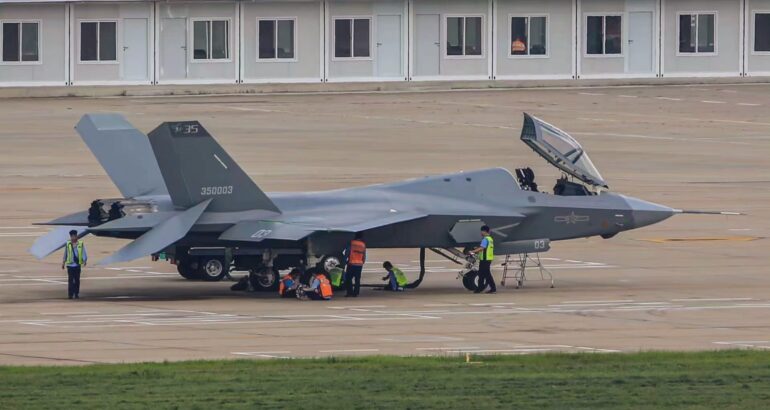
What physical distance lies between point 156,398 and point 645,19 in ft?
247

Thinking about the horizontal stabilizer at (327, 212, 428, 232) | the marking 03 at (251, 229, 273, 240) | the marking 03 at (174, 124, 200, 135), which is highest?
→ the marking 03 at (174, 124, 200, 135)

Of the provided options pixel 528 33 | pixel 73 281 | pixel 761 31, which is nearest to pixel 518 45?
pixel 528 33

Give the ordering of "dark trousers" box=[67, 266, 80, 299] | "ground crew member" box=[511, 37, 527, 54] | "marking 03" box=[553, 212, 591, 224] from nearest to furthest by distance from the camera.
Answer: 1. "dark trousers" box=[67, 266, 80, 299]
2. "marking 03" box=[553, 212, 591, 224]
3. "ground crew member" box=[511, 37, 527, 54]

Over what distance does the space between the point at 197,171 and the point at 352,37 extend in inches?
2264

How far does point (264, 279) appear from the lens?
38.3 meters

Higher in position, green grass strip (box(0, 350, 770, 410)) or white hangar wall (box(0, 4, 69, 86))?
white hangar wall (box(0, 4, 69, 86))

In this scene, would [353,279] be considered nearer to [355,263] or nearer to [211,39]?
[355,263]

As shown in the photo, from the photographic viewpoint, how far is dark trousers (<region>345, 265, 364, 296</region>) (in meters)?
37.1

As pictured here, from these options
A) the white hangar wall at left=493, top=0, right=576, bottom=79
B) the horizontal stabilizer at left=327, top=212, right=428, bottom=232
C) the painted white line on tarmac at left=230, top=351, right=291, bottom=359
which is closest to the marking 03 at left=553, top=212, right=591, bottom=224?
the horizontal stabilizer at left=327, top=212, right=428, bottom=232

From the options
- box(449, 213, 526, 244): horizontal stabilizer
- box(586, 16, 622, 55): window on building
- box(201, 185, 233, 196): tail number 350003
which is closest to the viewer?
box(201, 185, 233, 196): tail number 350003

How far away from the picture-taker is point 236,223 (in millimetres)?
37406

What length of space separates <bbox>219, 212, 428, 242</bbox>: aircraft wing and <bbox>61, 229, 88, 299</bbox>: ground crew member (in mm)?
3008

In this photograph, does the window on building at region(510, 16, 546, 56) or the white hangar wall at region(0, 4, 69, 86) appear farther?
the window on building at region(510, 16, 546, 56)

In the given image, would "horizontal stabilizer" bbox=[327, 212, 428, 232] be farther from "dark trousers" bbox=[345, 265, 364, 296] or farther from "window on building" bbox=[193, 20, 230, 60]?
"window on building" bbox=[193, 20, 230, 60]
